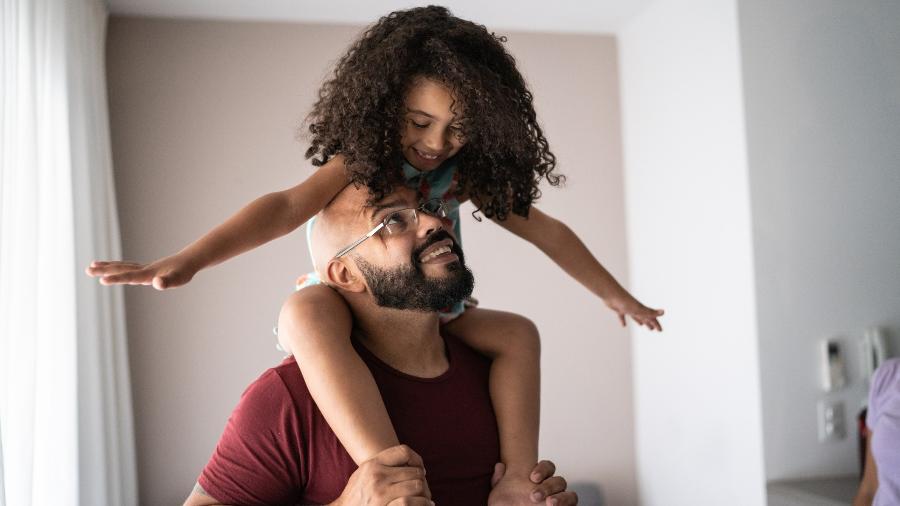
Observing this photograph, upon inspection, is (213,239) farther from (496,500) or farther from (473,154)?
(496,500)

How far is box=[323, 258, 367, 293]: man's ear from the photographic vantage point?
1385 millimetres

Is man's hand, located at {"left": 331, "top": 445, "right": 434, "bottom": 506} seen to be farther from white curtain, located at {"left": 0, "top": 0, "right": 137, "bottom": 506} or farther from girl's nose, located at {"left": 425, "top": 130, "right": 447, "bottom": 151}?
white curtain, located at {"left": 0, "top": 0, "right": 137, "bottom": 506}

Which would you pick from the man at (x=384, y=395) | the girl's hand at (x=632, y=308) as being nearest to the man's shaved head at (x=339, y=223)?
the man at (x=384, y=395)

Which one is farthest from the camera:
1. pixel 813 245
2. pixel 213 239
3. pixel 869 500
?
pixel 813 245

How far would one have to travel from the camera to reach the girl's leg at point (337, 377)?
1.19 m

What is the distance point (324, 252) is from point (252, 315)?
2.37 metres

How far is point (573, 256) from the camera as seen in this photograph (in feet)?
5.27

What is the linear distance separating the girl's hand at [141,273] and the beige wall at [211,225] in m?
2.64

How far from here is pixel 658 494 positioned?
3.77 m

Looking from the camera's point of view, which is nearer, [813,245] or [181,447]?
[813,245]

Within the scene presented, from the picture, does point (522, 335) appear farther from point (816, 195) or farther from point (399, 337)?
point (816, 195)

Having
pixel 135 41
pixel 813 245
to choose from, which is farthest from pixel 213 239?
pixel 135 41

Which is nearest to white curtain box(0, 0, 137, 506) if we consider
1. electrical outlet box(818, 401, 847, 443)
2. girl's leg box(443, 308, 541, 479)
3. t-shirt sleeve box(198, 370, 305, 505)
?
t-shirt sleeve box(198, 370, 305, 505)

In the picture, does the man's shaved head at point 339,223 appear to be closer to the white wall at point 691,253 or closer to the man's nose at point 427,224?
the man's nose at point 427,224
